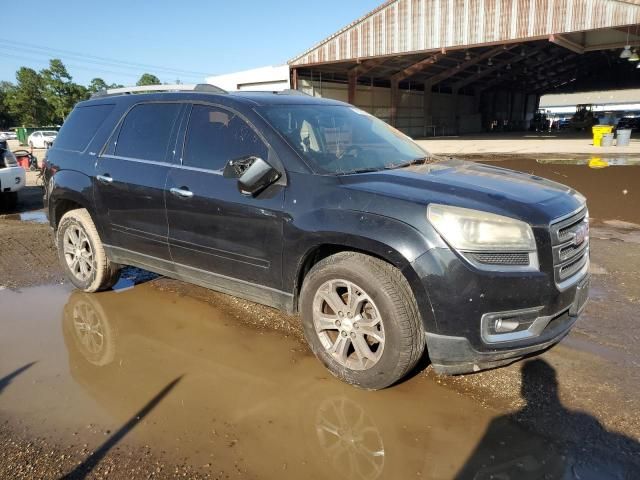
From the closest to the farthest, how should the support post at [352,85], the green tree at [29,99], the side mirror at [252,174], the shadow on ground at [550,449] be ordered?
the shadow on ground at [550,449] < the side mirror at [252,174] < the support post at [352,85] < the green tree at [29,99]

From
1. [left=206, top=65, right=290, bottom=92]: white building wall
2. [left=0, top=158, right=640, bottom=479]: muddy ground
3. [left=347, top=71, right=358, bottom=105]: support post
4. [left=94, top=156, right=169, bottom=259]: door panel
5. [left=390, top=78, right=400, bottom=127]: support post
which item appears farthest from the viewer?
[left=390, top=78, right=400, bottom=127]: support post

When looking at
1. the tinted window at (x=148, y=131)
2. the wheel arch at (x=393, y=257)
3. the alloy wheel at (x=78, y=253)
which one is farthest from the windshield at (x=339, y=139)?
the alloy wheel at (x=78, y=253)

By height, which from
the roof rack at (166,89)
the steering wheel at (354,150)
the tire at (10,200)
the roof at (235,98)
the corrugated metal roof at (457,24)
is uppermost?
the corrugated metal roof at (457,24)

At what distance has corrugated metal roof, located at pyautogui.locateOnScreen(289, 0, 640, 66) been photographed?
1808cm

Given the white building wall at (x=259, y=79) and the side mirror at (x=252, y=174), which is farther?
the white building wall at (x=259, y=79)

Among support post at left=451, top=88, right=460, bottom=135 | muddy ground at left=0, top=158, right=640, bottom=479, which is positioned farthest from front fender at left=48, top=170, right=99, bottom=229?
support post at left=451, top=88, right=460, bottom=135

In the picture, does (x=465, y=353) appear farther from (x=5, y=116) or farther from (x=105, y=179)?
(x=5, y=116)

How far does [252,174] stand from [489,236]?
4.91 ft

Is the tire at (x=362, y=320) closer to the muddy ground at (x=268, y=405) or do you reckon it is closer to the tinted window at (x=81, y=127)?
the muddy ground at (x=268, y=405)

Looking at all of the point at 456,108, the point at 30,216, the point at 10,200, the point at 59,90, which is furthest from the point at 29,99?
the point at 30,216

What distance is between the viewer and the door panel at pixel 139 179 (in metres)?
3.88

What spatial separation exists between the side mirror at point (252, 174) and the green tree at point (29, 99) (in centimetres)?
6626

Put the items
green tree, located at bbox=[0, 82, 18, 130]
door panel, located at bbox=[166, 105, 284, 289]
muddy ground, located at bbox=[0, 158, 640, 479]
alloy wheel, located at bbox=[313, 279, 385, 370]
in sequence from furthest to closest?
1. green tree, located at bbox=[0, 82, 18, 130]
2. door panel, located at bbox=[166, 105, 284, 289]
3. alloy wheel, located at bbox=[313, 279, 385, 370]
4. muddy ground, located at bbox=[0, 158, 640, 479]

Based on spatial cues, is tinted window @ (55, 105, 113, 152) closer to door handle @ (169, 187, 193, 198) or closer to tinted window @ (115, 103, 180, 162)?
tinted window @ (115, 103, 180, 162)
